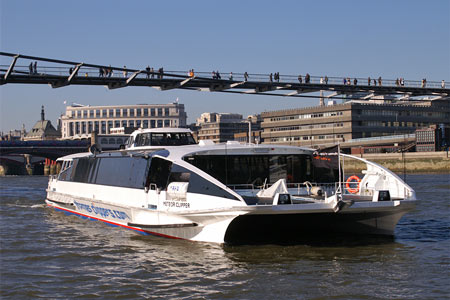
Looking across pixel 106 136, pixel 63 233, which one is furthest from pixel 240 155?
pixel 106 136

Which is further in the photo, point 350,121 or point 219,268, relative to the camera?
point 350,121

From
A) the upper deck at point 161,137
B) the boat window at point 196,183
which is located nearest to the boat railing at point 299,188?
the boat window at point 196,183

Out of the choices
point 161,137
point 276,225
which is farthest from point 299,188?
point 161,137

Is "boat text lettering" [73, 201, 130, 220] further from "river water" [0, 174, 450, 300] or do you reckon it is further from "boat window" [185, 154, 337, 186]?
"boat window" [185, 154, 337, 186]

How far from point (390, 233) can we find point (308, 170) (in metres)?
2.99

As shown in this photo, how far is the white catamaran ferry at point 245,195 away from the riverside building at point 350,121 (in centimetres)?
9699

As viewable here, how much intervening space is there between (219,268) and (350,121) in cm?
10752

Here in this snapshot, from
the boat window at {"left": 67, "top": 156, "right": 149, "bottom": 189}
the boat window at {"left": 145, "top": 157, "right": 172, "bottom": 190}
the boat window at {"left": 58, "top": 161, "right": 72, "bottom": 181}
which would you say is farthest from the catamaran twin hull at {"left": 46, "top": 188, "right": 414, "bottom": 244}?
the boat window at {"left": 58, "top": 161, "right": 72, "bottom": 181}

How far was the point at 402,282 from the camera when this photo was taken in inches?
497

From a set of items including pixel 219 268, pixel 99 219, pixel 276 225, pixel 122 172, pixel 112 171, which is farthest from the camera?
pixel 99 219

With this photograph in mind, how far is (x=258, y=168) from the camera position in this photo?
60.8 feet

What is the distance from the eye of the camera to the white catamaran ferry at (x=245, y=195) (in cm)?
1560

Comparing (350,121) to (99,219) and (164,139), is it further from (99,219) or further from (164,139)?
(99,219)

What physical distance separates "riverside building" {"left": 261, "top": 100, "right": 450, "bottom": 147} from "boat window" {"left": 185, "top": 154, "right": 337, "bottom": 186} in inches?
3807
